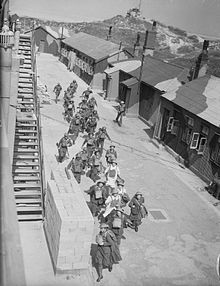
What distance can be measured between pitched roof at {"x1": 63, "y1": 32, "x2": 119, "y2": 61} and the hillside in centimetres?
766

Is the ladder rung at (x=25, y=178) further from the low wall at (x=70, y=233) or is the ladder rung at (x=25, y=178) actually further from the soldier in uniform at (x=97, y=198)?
the low wall at (x=70, y=233)

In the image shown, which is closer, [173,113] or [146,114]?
[173,113]

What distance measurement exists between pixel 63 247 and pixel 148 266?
2.75 metres

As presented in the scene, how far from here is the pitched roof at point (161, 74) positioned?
2616 cm

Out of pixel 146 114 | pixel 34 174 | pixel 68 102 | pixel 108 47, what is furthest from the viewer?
pixel 108 47

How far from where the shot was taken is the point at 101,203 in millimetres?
13094

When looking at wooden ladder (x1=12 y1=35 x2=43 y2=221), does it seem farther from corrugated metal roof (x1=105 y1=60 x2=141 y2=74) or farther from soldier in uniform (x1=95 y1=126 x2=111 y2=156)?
corrugated metal roof (x1=105 y1=60 x2=141 y2=74)

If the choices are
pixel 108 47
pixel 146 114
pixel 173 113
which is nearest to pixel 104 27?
pixel 108 47

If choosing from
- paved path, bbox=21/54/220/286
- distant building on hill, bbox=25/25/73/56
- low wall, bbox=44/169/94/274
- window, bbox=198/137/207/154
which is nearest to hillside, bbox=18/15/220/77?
distant building on hill, bbox=25/25/73/56

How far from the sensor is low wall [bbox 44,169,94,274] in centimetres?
958

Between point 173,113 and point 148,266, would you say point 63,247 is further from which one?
point 173,113

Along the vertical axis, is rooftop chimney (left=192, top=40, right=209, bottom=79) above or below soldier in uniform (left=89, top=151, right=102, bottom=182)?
above

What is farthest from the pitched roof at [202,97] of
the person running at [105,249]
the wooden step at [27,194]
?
the person running at [105,249]

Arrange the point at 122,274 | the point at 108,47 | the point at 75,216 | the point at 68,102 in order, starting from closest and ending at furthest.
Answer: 1. the point at 75,216
2. the point at 122,274
3. the point at 68,102
4. the point at 108,47
